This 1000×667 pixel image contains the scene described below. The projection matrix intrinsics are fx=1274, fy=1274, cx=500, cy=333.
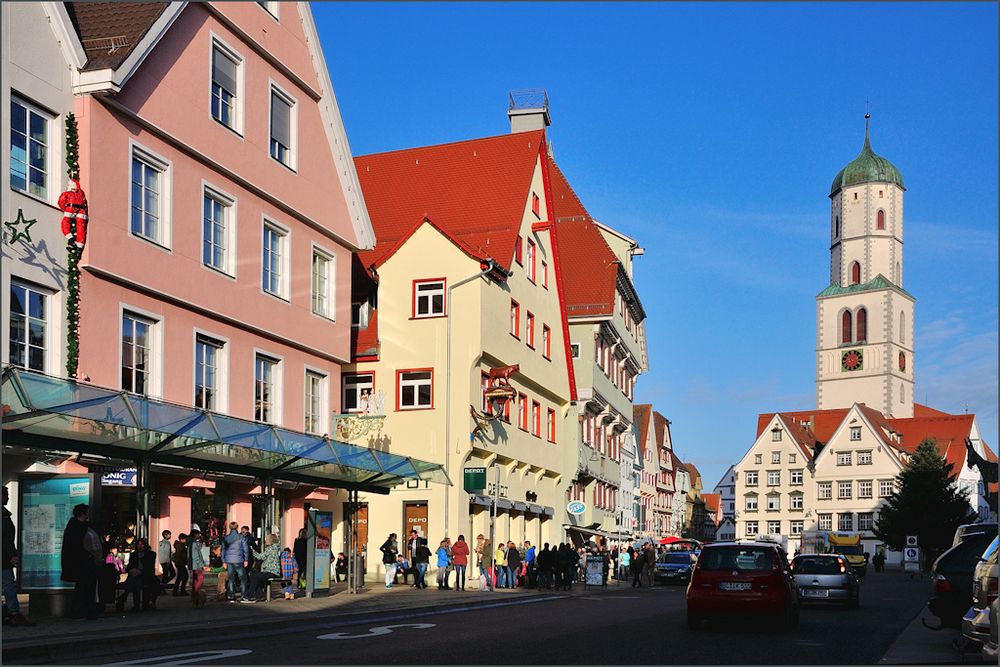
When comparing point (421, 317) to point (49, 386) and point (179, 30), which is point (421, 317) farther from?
point (49, 386)

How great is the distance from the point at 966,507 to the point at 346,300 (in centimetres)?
7539

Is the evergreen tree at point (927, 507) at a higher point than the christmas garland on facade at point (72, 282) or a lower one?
lower

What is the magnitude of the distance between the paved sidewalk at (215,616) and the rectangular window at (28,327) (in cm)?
472

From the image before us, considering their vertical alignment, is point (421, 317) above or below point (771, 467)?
above

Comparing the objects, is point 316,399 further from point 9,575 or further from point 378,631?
point 9,575

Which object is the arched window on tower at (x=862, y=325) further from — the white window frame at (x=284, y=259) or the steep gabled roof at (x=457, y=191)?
the white window frame at (x=284, y=259)

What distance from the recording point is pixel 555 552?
42781mm

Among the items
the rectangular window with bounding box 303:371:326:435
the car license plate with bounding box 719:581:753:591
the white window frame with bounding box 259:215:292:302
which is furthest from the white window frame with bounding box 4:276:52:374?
the car license plate with bounding box 719:581:753:591

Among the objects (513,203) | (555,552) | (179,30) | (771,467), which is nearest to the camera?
(179,30)

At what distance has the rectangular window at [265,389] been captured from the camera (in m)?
31.1

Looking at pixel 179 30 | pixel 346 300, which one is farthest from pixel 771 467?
pixel 179 30

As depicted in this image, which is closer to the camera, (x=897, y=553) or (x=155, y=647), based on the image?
(x=155, y=647)

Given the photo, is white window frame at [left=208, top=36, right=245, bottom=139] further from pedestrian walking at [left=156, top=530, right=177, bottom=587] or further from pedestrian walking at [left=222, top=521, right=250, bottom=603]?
pedestrian walking at [left=222, top=521, right=250, bottom=603]

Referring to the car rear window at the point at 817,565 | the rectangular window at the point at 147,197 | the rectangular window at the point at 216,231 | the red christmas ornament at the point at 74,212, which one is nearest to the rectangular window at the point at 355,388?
the rectangular window at the point at 216,231
